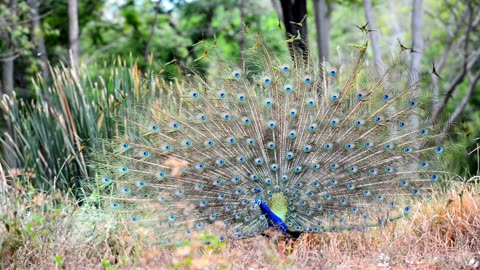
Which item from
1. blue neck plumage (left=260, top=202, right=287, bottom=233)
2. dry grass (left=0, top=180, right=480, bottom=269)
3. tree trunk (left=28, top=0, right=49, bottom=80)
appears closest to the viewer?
dry grass (left=0, top=180, right=480, bottom=269)

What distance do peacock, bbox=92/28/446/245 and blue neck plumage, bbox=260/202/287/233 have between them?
0.15 m

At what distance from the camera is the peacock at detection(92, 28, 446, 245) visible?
736 centimetres

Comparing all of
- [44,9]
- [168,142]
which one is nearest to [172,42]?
[44,9]

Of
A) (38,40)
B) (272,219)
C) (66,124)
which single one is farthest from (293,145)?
(38,40)

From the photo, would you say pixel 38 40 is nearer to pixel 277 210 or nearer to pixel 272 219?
pixel 277 210

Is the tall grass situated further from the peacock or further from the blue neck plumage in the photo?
the blue neck plumage

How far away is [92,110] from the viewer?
9.32 m

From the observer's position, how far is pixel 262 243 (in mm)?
5781

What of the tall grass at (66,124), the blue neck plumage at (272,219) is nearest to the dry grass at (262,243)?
the blue neck plumage at (272,219)

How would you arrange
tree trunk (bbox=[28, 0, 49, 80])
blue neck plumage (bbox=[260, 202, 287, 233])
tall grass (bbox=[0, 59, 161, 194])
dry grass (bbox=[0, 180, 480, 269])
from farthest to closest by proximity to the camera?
tree trunk (bbox=[28, 0, 49, 80])
tall grass (bbox=[0, 59, 161, 194])
blue neck plumage (bbox=[260, 202, 287, 233])
dry grass (bbox=[0, 180, 480, 269])

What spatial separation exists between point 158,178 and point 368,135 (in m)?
2.14

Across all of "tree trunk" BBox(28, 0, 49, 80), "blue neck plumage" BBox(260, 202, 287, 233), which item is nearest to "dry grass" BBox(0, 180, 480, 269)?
"blue neck plumage" BBox(260, 202, 287, 233)

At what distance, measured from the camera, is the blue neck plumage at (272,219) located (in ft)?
23.3

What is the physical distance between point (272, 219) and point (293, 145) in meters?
0.80
